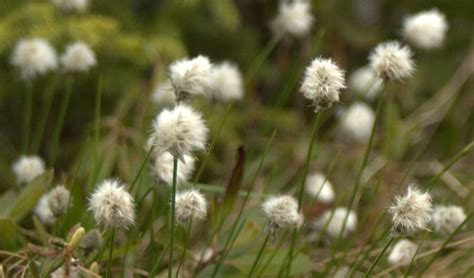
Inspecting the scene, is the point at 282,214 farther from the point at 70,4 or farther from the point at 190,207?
the point at 70,4

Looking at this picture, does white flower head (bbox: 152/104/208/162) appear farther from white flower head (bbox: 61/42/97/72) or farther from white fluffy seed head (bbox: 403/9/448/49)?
white fluffy seed head (bbox: 403/9/448/49)

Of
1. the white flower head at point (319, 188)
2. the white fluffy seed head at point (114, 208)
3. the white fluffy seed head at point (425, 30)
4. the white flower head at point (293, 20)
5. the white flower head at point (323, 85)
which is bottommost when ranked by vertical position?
the white fluffy seed head at point (114, 208)

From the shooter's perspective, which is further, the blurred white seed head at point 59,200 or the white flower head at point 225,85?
the white flower head at point 225,85

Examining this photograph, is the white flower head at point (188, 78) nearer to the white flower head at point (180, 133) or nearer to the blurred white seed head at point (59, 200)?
the white flower head at point (180, 133)

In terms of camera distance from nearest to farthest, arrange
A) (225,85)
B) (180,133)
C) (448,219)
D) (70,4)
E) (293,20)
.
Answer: (180,133) < (448,219) < (70,4) < (225,85) < (293,20)

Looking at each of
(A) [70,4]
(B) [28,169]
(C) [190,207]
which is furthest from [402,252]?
(A) [70,4]

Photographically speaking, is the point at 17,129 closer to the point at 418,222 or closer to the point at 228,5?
the point at 228,5

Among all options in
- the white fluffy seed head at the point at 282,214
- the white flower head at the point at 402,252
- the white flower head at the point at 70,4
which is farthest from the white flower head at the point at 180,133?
the white flower head at the point at 70,4
